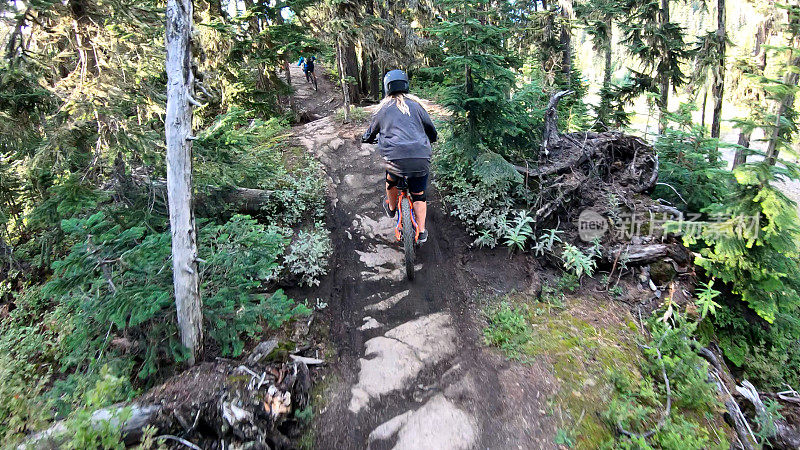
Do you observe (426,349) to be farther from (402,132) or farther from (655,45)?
(655,45)

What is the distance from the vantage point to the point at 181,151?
332cm

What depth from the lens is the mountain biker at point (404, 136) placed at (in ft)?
16.7

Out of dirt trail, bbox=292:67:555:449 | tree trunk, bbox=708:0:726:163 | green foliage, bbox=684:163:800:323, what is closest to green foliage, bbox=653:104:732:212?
green foliage, bbox=684:163:800:323

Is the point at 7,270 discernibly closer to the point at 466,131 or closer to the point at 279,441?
the point at 279,441

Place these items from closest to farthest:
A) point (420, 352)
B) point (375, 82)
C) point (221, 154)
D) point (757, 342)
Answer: point (420, 352), point (221, 154), point (757, 342), point (375, 82)

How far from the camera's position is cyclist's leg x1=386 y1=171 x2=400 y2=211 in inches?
216

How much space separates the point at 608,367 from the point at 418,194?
318 cm

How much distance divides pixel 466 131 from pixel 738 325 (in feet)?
16.8

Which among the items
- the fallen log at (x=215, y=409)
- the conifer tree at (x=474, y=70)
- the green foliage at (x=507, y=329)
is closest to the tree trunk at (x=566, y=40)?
the conifer tree at (x=474, y=70)

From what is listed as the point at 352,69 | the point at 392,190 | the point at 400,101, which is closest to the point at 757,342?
the point at 392,190

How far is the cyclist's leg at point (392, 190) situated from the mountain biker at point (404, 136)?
0.07ft

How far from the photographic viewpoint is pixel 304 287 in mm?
5410

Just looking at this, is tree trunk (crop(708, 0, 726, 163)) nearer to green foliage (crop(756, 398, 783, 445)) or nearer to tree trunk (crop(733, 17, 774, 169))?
tree trunk (crop(733, 17, 774, 169))

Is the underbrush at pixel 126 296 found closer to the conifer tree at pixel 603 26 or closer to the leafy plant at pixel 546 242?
the leafy plant at pixel 546 242
